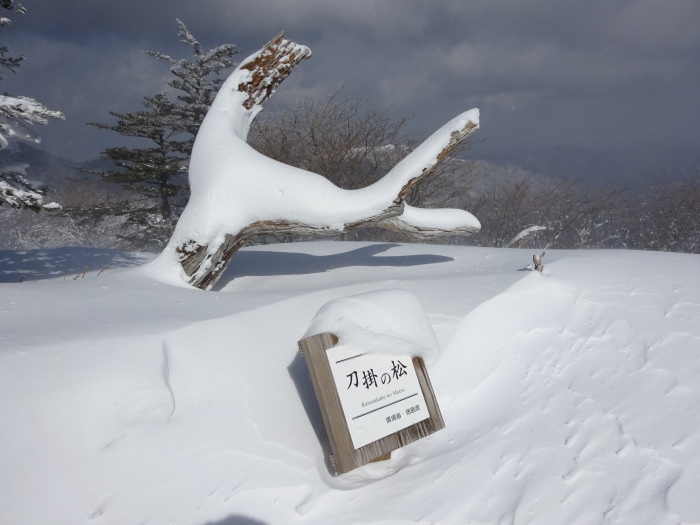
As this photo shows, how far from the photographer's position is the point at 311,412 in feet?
7.50

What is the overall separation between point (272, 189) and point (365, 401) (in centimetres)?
239

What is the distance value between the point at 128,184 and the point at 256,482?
51.4ft

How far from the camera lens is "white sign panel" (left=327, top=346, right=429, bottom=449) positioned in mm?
2012

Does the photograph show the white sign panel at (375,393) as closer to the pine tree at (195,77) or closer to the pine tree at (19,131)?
the pine tree at (19,131)

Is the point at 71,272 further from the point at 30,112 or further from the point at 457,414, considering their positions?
the point at 457,414

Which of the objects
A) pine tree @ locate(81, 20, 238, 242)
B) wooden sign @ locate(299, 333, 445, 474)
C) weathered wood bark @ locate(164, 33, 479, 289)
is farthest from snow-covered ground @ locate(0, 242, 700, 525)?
pine tree @ locate(81, 20, 238, 242)

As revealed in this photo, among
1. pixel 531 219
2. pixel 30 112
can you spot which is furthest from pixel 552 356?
pixel 531 219

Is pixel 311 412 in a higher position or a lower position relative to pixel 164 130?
lower

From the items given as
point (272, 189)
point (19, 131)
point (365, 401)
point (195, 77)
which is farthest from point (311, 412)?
point (195, 77)

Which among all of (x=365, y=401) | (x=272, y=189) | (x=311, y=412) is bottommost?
(x=311, y=412)

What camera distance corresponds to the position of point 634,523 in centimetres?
157

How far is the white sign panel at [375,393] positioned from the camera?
2012 millimetres

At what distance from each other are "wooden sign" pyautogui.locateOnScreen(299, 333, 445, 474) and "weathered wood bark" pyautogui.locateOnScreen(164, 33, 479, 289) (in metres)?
1.84

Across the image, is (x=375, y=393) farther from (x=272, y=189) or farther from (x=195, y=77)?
(x=195, y=77)
